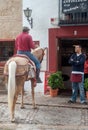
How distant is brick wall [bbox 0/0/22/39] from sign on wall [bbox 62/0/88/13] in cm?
195

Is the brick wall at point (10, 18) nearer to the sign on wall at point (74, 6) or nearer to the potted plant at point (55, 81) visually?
the sign on wall at point (74, 6)

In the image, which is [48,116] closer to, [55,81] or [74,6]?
[55,81]

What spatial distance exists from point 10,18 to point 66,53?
2346 mm

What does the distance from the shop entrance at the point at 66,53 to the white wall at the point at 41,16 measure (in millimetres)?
623

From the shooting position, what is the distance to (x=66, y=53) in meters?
14.0

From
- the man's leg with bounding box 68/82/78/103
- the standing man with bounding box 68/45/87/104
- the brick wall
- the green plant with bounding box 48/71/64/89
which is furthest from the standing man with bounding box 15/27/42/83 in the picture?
the brick wall

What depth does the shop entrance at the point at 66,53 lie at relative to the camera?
13.7 meters

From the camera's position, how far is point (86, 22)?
1254cm

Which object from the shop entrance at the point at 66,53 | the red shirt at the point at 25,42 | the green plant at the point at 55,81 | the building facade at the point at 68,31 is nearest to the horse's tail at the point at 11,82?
the red shirt at the point at 25,42

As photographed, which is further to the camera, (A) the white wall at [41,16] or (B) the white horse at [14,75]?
(A) the white wall at [41,16]

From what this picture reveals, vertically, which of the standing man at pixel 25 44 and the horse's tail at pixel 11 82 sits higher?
the standing man at pixel 25 44

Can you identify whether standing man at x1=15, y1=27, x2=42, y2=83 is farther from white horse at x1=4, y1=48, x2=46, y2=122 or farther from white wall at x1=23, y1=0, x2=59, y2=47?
white wall at x1=23, y1=0, x2=59, y2=47

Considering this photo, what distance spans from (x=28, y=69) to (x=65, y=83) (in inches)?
170

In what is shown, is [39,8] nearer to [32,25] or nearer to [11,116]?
[32,25]
